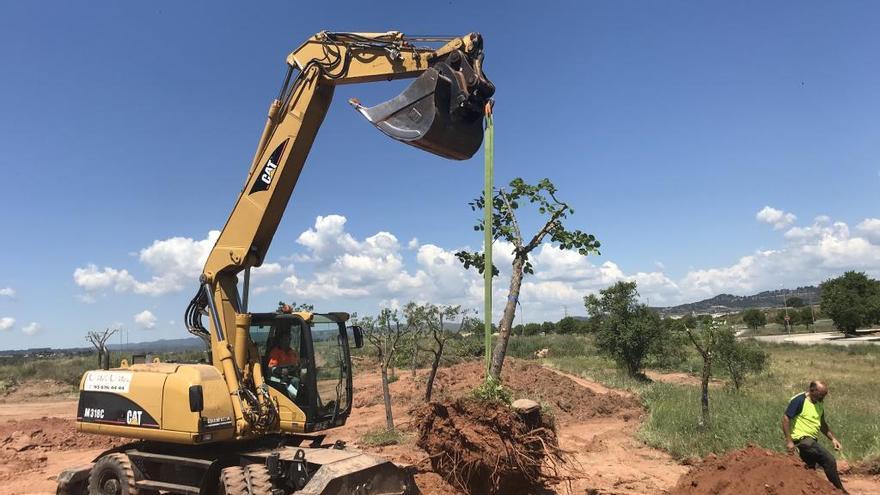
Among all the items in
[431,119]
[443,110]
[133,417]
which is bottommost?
[133,417]

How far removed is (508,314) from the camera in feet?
28.2

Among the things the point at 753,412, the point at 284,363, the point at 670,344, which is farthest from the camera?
the point at 670,344

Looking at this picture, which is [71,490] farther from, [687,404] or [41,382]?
[41,382]

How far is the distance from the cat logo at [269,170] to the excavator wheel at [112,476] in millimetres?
4105

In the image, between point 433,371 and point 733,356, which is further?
point 733,356

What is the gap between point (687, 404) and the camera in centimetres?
1786

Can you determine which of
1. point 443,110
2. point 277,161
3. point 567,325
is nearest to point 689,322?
point 443,110

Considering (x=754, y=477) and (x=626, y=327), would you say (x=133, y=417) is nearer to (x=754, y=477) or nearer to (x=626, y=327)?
(x=754, y=477)

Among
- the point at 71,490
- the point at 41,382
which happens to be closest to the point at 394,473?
the point at 71,490

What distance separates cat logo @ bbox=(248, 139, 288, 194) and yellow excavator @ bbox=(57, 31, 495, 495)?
0.07 ft

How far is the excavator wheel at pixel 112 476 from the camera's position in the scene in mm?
7652

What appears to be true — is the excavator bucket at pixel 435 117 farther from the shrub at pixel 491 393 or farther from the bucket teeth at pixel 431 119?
the shrub at pixel 491 393

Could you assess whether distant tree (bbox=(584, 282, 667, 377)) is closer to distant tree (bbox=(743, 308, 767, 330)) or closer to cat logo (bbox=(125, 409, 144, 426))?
cat logo (bbox=(125, 409, 144, 426))

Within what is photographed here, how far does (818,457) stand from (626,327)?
21.9 metres
